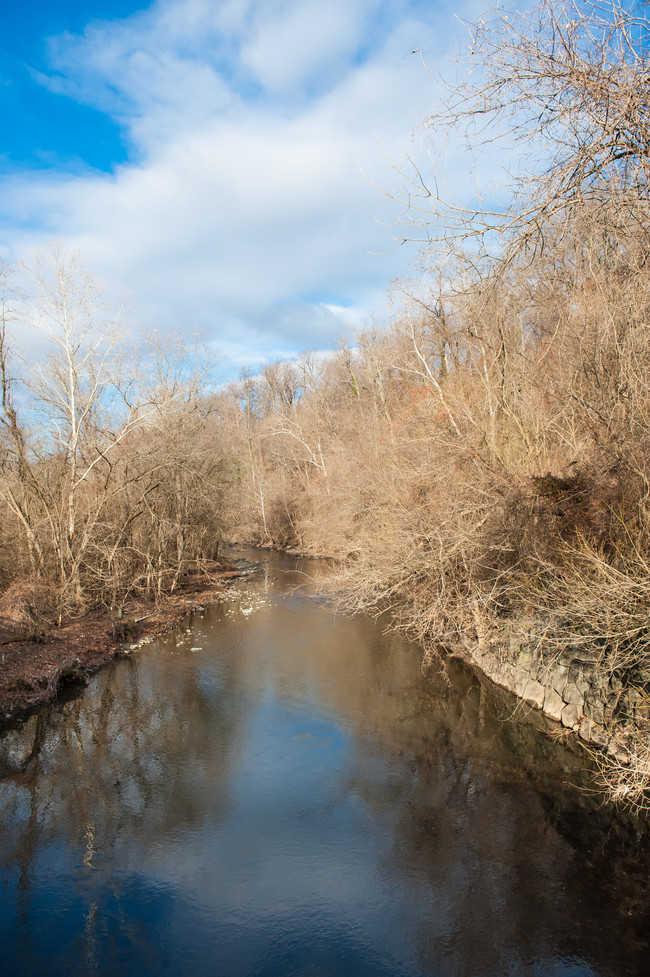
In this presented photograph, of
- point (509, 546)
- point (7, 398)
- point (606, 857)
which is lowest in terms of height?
point (606, 857)

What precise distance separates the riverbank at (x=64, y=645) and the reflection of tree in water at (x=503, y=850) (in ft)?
23.0

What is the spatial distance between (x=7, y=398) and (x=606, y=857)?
15612 mm

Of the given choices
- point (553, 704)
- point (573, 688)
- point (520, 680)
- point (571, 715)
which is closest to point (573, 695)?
point (573, 688)

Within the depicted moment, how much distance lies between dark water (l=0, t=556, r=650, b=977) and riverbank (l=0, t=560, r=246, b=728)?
699mm

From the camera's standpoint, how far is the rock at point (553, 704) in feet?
33.5

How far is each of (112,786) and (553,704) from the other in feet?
24.4

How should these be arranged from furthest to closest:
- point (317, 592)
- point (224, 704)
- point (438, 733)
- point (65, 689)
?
point (317, 592) → point (65, 689) → point (224, 704) → point (438, 733)

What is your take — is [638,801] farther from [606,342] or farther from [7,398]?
[7,398]

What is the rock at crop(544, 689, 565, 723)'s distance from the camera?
402 inches


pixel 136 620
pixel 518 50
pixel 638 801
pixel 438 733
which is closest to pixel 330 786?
pixel 438 733

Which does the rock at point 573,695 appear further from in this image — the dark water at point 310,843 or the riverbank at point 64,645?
the riverbank at point 64,645

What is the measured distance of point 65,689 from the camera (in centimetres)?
1288

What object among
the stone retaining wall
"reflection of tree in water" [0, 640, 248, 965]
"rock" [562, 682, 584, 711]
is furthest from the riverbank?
"rock" [562, 682, 584, 711]

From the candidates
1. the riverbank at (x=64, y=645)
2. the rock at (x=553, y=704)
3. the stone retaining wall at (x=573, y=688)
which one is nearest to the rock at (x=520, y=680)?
the stone retaining wall at (x=573, y=688)
